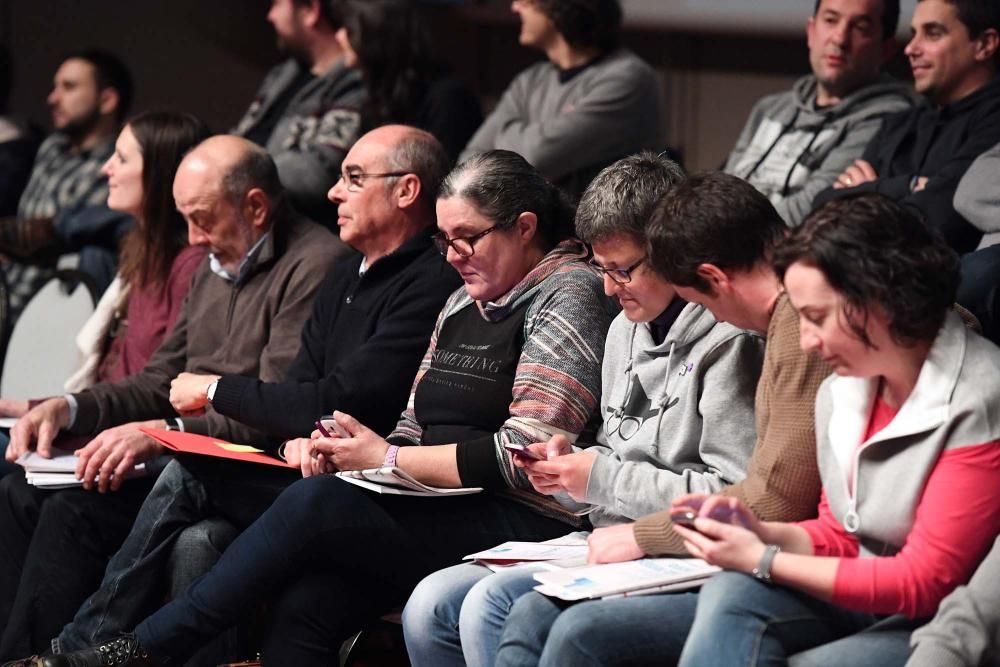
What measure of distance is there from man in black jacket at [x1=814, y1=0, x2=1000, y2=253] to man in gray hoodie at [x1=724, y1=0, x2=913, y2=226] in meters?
0.21

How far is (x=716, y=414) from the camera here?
2426 mm

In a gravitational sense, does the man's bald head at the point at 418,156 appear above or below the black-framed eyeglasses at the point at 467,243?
above

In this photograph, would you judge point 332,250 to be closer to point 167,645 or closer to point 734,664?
point 167,645

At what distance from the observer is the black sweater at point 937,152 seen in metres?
3.23

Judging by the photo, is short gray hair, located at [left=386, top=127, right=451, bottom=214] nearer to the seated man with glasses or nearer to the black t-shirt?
the black t-shirt

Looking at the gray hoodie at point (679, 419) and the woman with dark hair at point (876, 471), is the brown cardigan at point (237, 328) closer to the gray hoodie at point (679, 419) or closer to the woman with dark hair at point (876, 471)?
the gray hoodie at point (679, 419)

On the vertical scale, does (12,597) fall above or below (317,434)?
below

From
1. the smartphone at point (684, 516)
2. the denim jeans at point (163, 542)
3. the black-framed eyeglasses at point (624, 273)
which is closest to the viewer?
the smartphone at point (684, 516)

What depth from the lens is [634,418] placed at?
2.60m

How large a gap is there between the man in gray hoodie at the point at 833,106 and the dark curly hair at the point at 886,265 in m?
1.69

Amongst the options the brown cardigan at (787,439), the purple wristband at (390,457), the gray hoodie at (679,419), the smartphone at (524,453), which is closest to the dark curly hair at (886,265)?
the brown cardigan at (787,439)

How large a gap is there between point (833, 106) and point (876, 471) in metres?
2.00

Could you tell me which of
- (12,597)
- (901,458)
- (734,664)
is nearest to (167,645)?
(12,597)

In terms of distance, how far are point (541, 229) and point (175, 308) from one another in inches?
51.7
